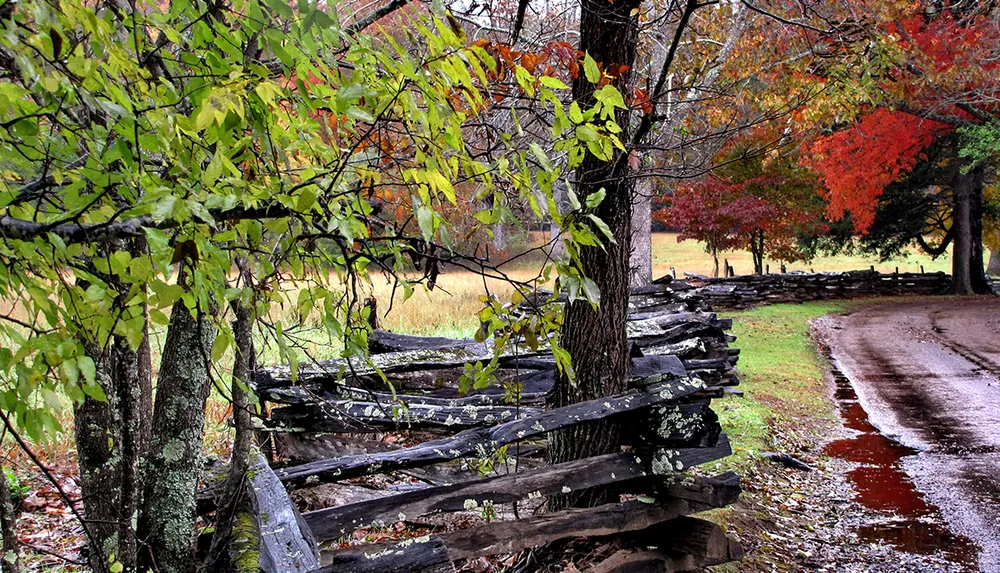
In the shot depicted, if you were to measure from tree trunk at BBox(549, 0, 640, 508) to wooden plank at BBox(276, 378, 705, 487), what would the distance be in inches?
12.4

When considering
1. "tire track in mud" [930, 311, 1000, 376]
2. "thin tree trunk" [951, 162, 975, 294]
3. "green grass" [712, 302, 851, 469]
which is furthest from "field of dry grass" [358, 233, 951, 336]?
"thin tree trunk" [951, 162, 975, 294]

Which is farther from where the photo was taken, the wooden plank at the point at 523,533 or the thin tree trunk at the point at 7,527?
the wooden plank at the point at 523,533

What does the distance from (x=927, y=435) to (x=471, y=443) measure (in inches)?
268

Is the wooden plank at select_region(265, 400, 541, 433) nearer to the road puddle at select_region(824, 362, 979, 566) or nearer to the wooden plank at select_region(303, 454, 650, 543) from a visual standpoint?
the wooden plank at select_region(303, 454, 650, 543)

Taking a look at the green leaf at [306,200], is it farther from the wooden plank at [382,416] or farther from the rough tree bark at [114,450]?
the wooden plank at [382,416]

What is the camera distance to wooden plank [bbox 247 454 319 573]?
9.73 ft

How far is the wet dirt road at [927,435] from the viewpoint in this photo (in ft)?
20.0

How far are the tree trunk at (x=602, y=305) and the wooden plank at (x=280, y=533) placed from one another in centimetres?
196

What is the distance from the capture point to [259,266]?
2.37 metres

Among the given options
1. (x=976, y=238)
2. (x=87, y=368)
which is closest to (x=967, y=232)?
(x=976, y=238)

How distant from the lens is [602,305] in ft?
16.3

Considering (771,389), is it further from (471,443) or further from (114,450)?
(114,450)

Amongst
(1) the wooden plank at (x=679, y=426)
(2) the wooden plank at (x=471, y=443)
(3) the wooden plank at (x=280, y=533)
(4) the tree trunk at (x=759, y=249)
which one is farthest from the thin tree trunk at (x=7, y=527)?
(4) the tree trunk at (x=759, y=249)

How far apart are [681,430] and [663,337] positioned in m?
5.59
